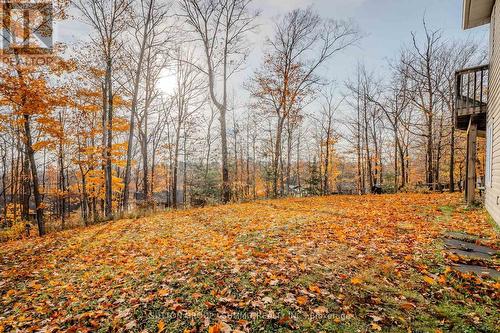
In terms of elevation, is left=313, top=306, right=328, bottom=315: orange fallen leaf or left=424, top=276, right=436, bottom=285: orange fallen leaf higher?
left=424, top=276, right=436, bottom=285: orange fallen leaf

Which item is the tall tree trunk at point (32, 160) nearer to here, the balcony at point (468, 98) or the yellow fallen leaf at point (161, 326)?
the yellow fallen leaf at point (161, 326)

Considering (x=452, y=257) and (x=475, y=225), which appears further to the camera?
(x=475, y=225)

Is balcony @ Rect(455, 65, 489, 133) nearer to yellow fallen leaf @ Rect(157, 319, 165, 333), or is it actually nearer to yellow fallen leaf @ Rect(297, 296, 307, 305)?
yellow fallen leaf @ Rect(297, 296, 307, 305)

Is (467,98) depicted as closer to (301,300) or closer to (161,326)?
(301,300)

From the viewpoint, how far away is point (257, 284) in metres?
4.07

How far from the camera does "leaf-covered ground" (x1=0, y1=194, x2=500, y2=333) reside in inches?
127

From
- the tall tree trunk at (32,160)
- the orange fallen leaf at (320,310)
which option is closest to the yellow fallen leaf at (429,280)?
the orange fallen leaf at (320,310)

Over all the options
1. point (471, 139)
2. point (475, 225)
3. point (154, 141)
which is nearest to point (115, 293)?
point (475, 225)

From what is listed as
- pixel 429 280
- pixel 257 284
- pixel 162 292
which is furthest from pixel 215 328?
pixel 429 280

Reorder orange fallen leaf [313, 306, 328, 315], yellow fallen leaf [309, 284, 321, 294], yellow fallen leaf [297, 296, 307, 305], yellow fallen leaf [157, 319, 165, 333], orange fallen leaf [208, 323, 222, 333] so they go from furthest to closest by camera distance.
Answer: yellow fallen leaf [309, 284, 321, 294]
yellow fallen leaf [297, 296, 307, 305]
orange fallen leaf [313, 306, 328, 315]
yellow fallen leaf [157, 319, 165, 333]
orange fallen leaf [208, 323, 222, 333]

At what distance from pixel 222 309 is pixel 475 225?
794 cm

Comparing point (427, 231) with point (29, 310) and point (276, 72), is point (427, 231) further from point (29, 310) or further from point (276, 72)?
point (276, 72)

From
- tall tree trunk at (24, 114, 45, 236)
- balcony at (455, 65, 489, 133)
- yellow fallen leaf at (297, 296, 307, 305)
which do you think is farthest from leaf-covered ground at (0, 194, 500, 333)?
balcony at (455, 65, 489, 133)

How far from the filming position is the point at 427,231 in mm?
6777
